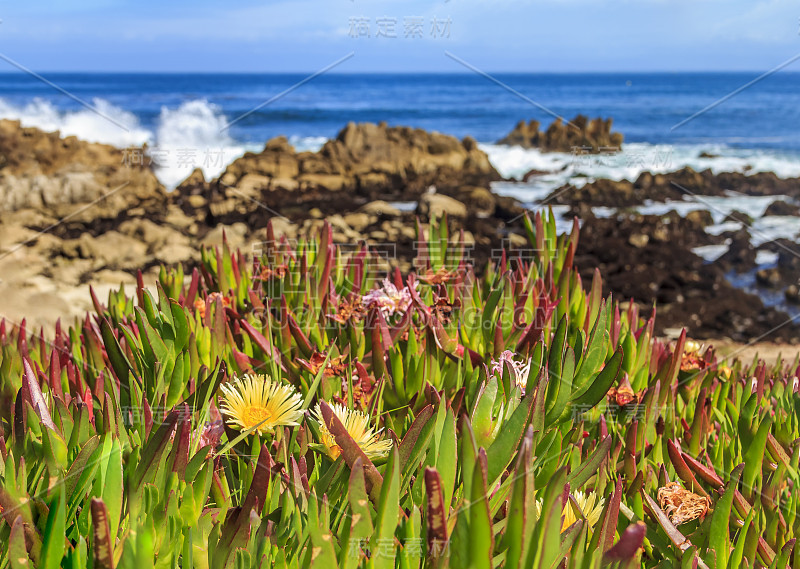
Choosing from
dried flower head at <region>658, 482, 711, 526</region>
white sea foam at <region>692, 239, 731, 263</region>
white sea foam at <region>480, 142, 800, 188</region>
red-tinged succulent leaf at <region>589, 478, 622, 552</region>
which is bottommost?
white sea foam at <region>480, 142, 800, 188</region>

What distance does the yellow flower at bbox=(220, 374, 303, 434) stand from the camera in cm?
112

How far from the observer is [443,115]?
2778 centimetres

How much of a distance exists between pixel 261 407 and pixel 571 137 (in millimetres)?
17049

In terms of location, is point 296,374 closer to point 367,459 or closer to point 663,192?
point 367,459

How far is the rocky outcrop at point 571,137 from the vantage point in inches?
611

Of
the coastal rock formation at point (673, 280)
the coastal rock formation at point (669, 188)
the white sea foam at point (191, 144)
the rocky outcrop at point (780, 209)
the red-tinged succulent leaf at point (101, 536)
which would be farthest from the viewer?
the white sea foam at point (191, 144)

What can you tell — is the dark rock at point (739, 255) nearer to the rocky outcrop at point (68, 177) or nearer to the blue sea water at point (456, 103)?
the rocky outcrop at point (68, 177)

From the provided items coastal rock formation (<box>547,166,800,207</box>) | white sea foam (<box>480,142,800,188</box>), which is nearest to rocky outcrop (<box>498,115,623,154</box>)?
white sea foam (<box>480,142,800,188</box>)

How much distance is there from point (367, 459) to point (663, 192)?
10140 millimetres

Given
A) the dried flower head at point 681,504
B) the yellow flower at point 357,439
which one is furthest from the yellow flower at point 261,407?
the dried flower head at point 681,504

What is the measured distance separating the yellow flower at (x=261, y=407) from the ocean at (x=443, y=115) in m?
10.3

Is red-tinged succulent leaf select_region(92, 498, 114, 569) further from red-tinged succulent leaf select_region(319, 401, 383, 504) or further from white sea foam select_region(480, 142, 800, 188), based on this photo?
white sea foam select_region(480, 142, 800, 188)

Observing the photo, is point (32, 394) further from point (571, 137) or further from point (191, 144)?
point (191, 144)

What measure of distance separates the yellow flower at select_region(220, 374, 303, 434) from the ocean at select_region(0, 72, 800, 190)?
10.3 m
